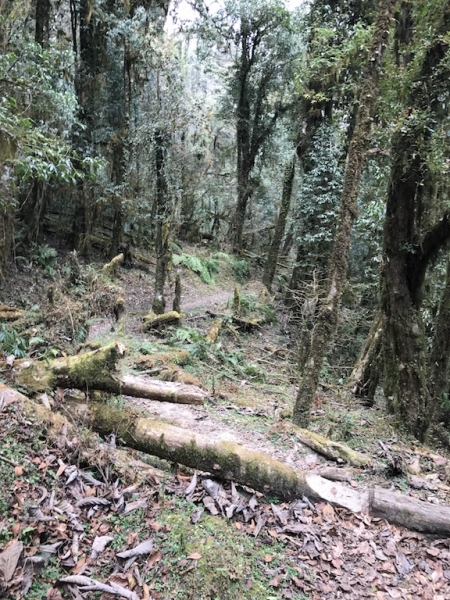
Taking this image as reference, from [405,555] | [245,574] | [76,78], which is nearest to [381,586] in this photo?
[405,555]

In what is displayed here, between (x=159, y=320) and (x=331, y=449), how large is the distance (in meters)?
6.68

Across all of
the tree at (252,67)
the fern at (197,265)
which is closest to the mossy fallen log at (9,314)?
the fern at (197,265)

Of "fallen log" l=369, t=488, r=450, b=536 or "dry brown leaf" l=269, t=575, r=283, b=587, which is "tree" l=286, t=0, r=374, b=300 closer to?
"fallen log" l=369, t=488, r=450, b=536

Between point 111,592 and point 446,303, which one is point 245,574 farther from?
point 446,303

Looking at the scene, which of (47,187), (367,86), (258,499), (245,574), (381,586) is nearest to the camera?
(245,574)

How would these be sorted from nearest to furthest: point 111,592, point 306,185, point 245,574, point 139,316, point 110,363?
point 111,592
point 245,574
point 110,363
point 139,316
point 306,185

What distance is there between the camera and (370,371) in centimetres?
937

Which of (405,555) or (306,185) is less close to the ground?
(306,185)

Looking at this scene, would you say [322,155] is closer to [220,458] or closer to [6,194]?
[6,194]

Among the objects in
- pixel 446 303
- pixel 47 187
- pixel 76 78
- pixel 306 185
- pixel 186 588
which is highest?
pixel 76 78

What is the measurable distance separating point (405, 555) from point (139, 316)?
971 centimetres

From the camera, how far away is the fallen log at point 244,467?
3.87 meters

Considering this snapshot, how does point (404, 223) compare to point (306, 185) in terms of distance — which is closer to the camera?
point (404, 223)

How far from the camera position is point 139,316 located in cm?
1210
